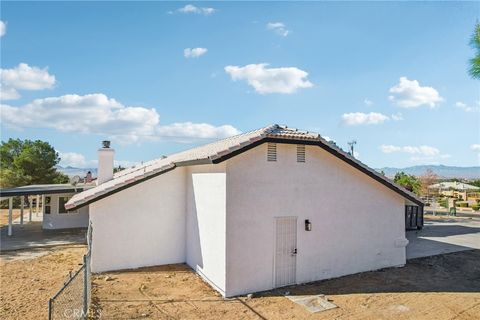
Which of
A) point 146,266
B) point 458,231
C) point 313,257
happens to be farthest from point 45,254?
point 458,231

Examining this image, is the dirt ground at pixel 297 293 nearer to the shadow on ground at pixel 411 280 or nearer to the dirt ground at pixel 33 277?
the shadow on ground at pixel 411 280

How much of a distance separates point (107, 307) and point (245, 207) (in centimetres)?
478

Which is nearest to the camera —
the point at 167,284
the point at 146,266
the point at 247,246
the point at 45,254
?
the point at 247,246

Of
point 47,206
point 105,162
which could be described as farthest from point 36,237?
point 105,162

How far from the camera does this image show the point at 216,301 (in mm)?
9648

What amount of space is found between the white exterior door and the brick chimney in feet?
39.9

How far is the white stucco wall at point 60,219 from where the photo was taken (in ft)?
78.1

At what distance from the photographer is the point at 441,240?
766 inches

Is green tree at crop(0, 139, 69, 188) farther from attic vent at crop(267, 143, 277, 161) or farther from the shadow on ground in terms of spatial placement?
the shadow on ground

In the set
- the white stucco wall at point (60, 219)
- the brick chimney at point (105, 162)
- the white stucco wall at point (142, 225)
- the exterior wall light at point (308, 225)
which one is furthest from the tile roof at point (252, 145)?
the white stucco wall at point (60, 219)

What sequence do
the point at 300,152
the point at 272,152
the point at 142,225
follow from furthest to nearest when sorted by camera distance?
the point at 142,225
the point at 300,152
the point at 272,152

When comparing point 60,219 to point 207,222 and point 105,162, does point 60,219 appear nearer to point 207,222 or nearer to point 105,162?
point 105,162

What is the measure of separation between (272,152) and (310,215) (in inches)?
104

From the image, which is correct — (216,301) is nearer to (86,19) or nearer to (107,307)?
(107,307)
